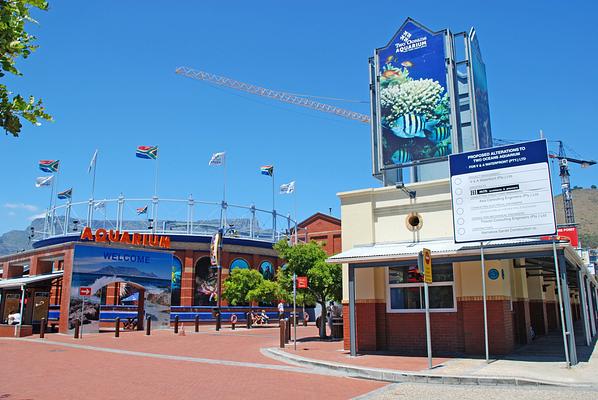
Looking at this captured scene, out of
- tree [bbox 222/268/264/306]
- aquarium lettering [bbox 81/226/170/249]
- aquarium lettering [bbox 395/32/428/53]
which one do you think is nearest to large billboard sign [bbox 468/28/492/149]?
aquarium lettering [bbox 395/32/428/53]

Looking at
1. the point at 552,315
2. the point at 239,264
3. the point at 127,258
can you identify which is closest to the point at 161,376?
the point at 127,258

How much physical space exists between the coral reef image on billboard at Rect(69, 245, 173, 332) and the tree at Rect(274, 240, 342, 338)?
13579 millimetres

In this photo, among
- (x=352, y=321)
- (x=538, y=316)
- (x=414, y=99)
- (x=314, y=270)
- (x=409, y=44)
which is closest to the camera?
(x=352, y=321)

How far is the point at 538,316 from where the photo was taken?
24250 millimetres

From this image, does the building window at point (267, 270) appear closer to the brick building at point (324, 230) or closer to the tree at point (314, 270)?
the brick building at point (324, 230)

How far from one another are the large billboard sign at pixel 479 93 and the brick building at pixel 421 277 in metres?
8.03

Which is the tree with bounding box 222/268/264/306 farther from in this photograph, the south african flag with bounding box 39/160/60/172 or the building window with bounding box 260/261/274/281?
the south african flag with bounding box 39/160/60/172

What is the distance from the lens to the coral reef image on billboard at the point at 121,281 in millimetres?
31953

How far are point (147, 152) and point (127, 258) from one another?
19.2m

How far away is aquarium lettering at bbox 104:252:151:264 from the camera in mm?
33781

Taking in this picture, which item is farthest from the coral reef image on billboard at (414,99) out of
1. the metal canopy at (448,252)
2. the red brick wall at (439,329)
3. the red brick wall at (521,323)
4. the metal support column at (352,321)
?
the metal support column at (352,321)

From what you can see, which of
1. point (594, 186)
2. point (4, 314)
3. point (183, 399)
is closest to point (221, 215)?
point (4, 314)

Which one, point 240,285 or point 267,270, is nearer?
point 240,285

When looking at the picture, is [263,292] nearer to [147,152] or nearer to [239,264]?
[239,264]
